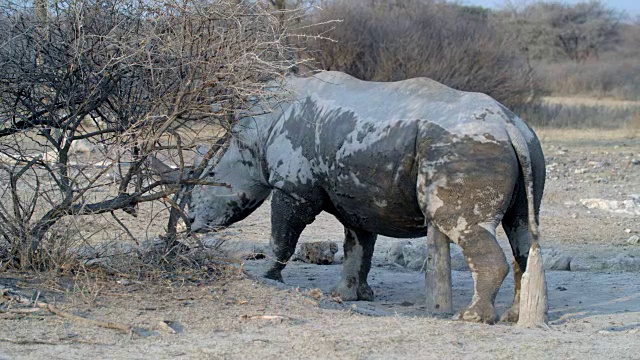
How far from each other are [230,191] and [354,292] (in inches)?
51.8

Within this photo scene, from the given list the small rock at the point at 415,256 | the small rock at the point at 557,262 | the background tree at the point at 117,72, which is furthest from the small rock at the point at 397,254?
the background tree at the point at 117,72

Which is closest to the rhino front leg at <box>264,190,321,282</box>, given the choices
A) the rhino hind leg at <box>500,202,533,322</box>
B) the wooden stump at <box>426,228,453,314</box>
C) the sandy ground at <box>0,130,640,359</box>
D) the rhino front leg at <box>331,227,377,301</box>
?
the sandy ground at <box>0,130,640,359</box>

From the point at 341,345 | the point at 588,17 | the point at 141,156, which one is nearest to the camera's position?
the point at 341,345

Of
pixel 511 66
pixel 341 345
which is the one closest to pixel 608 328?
pixel 341 345

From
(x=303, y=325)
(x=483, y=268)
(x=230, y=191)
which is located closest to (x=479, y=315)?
(x=483, y=268)

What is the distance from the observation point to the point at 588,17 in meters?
55.6

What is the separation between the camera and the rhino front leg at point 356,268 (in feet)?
26.1

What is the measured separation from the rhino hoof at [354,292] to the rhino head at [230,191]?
3.36 feet

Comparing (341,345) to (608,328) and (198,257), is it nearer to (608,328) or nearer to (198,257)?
(198,257)

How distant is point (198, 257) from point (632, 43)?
4879cm

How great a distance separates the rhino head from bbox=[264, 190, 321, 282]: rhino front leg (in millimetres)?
454

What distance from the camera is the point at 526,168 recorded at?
6.57 meters

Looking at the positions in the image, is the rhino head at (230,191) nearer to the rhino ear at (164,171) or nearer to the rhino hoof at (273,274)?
the rhino ear at (164,171)

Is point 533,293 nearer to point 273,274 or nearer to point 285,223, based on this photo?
point 285,223
